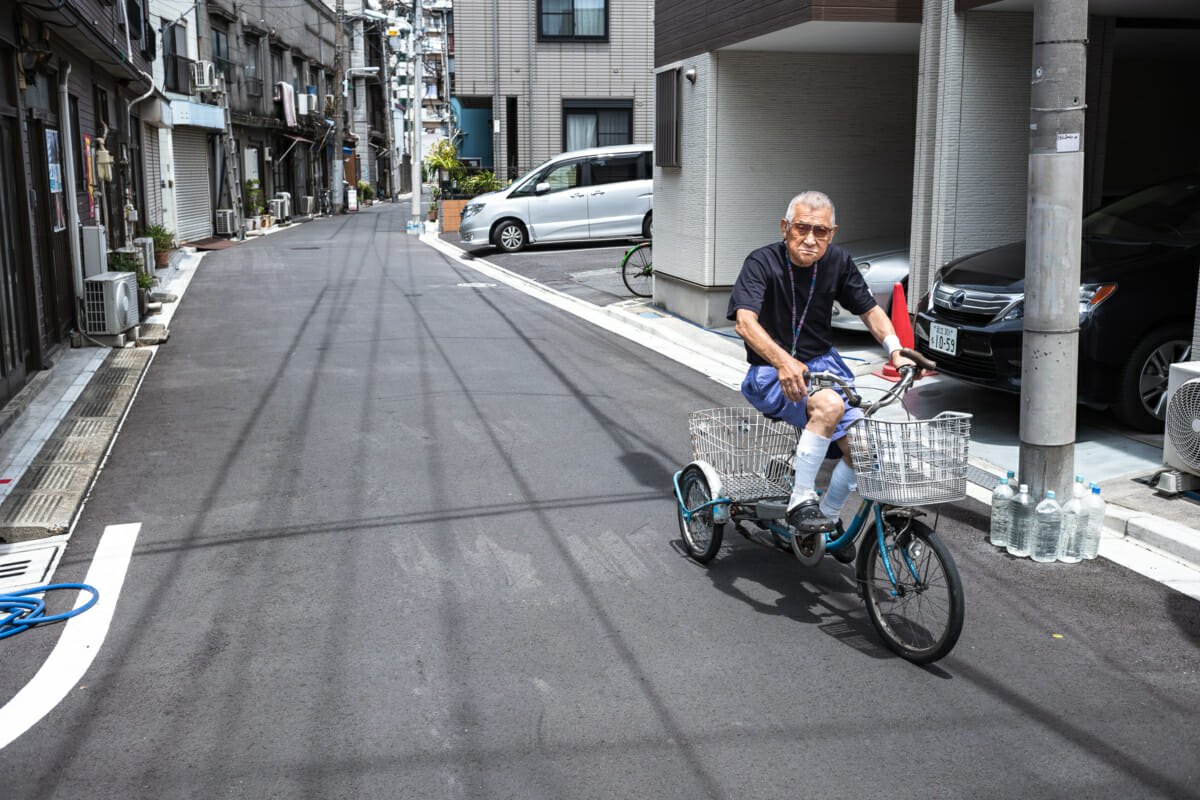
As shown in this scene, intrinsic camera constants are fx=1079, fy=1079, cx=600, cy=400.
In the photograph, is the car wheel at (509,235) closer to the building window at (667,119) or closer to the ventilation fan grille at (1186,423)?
the building window at (667,119)

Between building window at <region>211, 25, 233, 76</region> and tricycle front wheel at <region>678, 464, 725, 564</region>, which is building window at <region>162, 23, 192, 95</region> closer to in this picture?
building window at <region>211, 25, 233, 76</region>

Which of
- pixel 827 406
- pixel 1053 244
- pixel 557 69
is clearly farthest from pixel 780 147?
pixel 557 69

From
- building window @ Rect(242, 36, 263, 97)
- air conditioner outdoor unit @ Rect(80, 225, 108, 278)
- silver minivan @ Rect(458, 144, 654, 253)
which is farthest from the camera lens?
building window @ Rect(242, 36, 263, 97)

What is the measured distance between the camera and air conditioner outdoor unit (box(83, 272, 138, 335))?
1171cm

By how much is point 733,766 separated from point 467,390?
6397 mm

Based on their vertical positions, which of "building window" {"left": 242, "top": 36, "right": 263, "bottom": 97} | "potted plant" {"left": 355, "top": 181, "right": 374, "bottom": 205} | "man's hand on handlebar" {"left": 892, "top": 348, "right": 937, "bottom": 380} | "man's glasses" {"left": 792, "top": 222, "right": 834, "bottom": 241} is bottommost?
"man's hand on handlebar" {"left": 892, "top": 348, "right": 937, "bottom": 380}

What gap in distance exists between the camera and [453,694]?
3.99 metres

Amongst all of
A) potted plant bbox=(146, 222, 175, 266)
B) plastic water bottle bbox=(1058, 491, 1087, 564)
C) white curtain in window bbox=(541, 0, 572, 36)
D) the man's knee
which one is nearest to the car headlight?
plastic water bottle bbox=(1058, 491, 1087, 564)

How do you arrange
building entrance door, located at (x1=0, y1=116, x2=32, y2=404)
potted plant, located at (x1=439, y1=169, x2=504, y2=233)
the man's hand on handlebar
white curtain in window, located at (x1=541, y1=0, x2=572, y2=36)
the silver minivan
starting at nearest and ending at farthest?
the man's hand on handlebar < building entrance door, located at (x1=0, y1=116, x2=32, y2=404) < the silver minivan < white curtain in window, located at (x1=541, y1=0, x2=572, y2=36) < potted plant, located at (x1=439, y1=169, x2=504, y2=233)

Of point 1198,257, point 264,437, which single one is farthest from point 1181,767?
point 264,437

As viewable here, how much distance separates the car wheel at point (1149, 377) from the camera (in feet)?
23.6

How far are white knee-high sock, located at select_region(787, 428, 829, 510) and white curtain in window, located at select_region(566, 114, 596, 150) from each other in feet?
81.6

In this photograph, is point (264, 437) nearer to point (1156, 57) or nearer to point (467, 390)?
point (467, 390)

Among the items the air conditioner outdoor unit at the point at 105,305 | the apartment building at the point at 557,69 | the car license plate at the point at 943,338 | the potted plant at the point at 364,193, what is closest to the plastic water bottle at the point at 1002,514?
the car license plate at the point at 943,338
